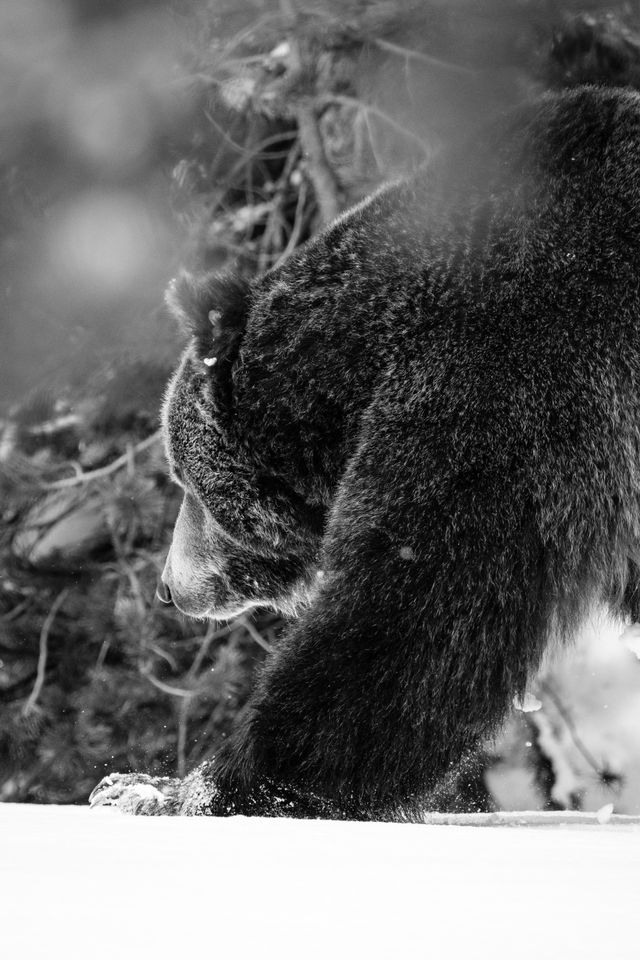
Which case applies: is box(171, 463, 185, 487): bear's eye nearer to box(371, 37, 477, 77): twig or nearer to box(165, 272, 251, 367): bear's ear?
box(165, 272, 251, 367): bear's ear

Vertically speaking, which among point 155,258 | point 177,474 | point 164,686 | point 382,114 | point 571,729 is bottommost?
point 571,729

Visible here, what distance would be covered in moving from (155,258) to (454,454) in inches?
78.8

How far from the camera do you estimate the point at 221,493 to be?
2.49 metres

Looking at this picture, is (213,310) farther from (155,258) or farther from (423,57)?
(423,57)

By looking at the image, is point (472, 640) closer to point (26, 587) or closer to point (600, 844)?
point (600, 844)

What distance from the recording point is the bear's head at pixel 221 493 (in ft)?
7.72

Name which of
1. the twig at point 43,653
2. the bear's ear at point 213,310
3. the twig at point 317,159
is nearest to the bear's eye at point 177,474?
the bear's ear at point 213,310

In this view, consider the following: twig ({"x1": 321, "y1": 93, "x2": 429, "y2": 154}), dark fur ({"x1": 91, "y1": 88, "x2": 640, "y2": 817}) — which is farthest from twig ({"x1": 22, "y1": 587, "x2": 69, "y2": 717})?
twig ({"x1": 321, "y1": 93, "x2": 429, "y2": 154})

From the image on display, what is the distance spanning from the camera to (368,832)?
1302 millimetres

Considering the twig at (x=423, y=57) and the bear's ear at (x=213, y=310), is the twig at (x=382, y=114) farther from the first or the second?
the bear's ear at (x=213, y=310)

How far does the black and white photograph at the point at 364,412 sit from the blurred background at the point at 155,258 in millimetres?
17

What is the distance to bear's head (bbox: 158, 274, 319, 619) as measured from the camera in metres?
2.35

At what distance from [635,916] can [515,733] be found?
3.19 meters

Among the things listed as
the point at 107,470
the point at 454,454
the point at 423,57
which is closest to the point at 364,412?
the point at 454,454
